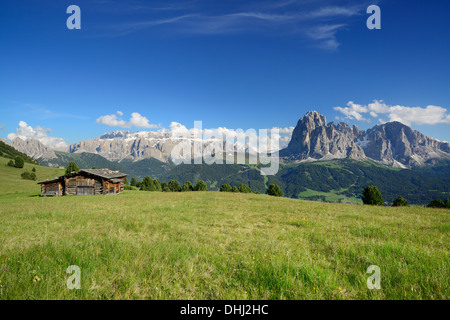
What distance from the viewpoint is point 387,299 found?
10.5 ft

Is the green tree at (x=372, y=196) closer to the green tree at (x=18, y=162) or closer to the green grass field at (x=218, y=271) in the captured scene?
the green grass field at (x=218, y=271)

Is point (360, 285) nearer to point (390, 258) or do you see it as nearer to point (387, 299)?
point (387, 299)

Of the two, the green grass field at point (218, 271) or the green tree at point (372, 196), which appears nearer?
the green grass field at point (218, 271)

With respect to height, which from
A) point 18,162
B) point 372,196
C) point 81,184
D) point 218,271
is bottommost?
point 372,196

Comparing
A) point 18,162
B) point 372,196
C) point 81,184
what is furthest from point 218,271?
point 18,162

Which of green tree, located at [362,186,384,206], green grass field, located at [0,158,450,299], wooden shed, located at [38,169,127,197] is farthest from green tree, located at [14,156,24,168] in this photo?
green tree, located at [362,186,384,206]

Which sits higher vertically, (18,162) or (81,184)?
(18,162)

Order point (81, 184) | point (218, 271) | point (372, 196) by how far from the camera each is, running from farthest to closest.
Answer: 1. point (372, 196)
2. point (81, 184)
3. point (218, 271)

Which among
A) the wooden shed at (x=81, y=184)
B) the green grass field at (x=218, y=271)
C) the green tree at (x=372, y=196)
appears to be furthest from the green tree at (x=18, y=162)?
the green tree at (x=372, y=196)

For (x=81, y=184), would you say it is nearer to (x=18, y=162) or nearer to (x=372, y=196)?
(x=18, y=162)

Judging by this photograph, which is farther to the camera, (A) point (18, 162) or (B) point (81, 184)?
(A) point (18, 162)

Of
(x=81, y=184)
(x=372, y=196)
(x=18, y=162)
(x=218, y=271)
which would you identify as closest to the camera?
(x=218, y=271)
